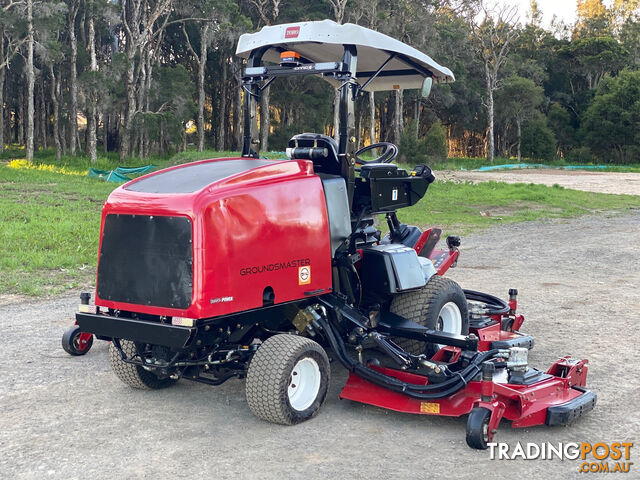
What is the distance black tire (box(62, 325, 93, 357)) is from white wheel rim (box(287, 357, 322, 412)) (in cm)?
247

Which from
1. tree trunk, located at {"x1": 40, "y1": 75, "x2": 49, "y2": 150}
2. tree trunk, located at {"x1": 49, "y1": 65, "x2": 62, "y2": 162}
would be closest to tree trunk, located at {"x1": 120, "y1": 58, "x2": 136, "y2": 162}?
tree trunk, located at {"x1": 49, "y1": 65, "x2": 62, "y2": 162}

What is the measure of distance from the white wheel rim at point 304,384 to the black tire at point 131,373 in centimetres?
125

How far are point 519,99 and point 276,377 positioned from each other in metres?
54.7

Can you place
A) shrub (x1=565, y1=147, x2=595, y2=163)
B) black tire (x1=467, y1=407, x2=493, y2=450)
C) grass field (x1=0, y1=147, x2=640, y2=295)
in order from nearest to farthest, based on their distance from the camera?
black tire (x1=467, y1=407, x2=493, y2=450) < grass field (x1=0, y1=147, x2=640, y2=295) < shrub (x1=565, y1=147, x2=595, y2=163)

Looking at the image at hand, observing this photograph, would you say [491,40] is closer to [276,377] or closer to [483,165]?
[483,165]

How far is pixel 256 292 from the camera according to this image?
491 cm

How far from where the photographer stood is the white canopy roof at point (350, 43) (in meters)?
5.56

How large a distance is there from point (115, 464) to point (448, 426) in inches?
87.7

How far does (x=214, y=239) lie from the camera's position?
464cm

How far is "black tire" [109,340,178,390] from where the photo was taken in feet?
18.5

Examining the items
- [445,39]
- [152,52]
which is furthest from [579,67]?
[152,52]

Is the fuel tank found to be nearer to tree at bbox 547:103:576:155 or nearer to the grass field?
the grass field

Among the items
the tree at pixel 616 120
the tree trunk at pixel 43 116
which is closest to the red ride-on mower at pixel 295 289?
the tree trunk at pixel 43 116

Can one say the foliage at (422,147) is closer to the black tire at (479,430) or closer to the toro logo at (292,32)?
the toro logo at (292,32)
